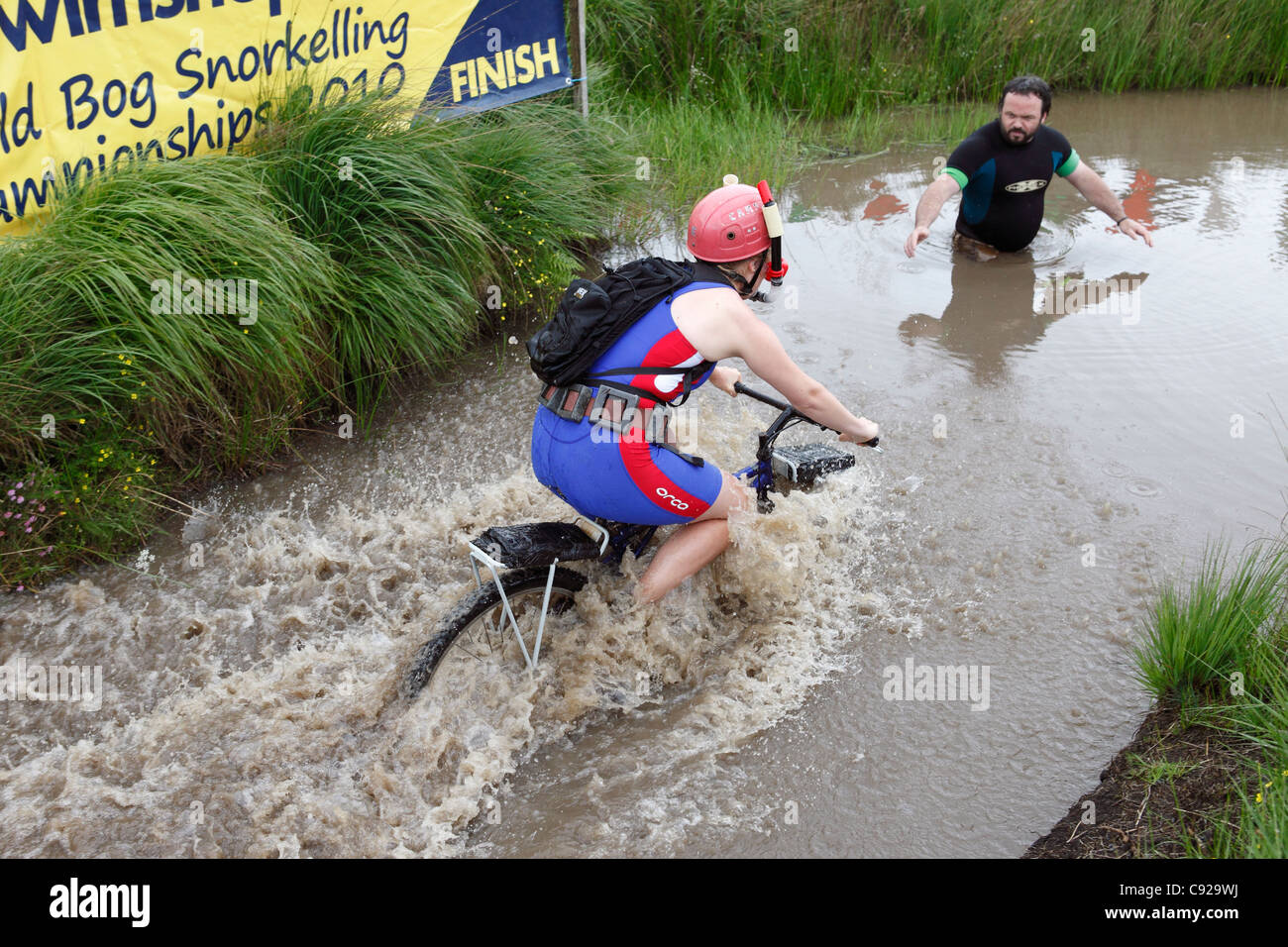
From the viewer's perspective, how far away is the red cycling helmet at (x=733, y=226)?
11.6 ft

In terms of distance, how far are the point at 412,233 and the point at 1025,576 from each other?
3.62 m

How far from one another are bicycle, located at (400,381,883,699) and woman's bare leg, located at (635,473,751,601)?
0.45ft

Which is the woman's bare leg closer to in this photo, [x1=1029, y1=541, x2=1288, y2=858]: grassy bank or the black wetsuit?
[x1=1029, y1=541, x2=1288, y2=858]: grassy bank

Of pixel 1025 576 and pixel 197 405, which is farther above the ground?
pixel 197 405

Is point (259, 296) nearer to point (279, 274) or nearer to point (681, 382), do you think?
point (279, 274)

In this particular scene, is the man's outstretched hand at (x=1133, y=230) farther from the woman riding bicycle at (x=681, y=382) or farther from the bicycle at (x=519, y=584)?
the woman riding bicycle at (x=681, y=382)

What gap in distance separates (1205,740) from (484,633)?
247 cm

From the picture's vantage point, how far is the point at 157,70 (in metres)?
5.36

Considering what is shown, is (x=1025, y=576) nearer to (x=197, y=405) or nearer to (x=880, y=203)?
(x=197, y=405)

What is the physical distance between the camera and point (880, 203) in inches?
334

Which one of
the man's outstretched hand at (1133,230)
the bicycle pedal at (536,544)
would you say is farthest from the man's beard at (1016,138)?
the bicycle pedal at (536,544)

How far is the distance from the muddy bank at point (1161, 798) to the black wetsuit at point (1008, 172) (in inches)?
187

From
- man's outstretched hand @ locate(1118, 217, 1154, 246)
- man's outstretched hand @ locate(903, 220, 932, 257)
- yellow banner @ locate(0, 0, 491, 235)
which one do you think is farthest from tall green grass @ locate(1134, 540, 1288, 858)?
yellow banner @ locate(0, 0, 491, 235)
